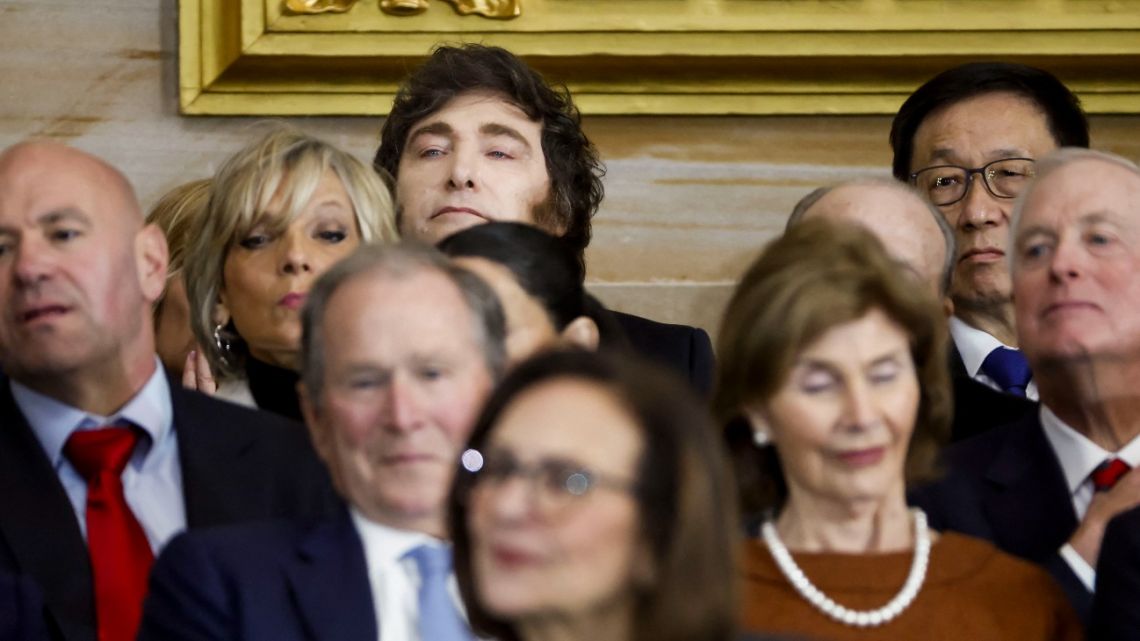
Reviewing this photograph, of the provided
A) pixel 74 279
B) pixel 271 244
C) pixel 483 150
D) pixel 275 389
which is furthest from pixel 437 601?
pixel 483 150

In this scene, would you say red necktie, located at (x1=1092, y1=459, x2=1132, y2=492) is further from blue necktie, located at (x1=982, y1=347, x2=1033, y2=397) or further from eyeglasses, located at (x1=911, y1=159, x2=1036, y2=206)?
eyeglasses, located at (x1=911, y1=159, x2=1036, y2=206)

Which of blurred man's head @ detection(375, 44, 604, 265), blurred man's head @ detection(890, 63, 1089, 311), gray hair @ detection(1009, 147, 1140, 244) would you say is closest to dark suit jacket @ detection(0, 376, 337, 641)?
blurred man's head @ detection(375, 44, 604, 265)

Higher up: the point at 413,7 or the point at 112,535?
the point at 413,7

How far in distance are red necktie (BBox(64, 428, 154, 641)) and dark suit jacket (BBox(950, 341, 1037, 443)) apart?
4.33 ft

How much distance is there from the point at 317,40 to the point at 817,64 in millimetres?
1027

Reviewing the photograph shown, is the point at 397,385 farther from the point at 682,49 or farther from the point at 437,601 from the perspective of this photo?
the point at 682,49

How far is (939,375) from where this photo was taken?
9.79ft

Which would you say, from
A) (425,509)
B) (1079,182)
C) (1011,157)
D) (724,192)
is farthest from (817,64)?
(425,509)

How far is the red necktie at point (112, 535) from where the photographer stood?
3.06 m

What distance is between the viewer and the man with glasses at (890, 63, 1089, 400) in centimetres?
407

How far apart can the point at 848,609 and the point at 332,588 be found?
64 cm

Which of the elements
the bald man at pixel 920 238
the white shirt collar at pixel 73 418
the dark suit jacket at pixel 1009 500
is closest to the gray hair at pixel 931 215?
the bald man at pixel 920 238

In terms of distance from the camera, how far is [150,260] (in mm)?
3357

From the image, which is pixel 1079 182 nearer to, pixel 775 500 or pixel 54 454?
pixel 775 500
